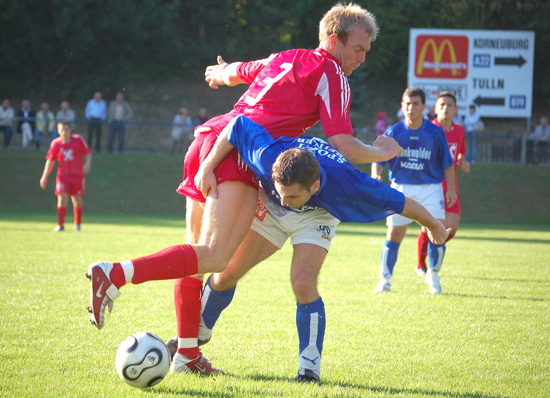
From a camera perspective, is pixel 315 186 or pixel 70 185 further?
pixel 70 185

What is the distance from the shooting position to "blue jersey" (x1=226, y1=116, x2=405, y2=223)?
12.5 ft

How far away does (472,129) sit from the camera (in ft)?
75.2

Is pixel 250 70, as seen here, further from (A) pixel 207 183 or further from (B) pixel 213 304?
(B) pixel 213 304

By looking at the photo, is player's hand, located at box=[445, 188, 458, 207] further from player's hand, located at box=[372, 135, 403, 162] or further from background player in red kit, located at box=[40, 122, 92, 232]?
background player in red kit, located at box=[40, 122, 92, 232]

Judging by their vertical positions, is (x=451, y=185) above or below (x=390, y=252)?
above

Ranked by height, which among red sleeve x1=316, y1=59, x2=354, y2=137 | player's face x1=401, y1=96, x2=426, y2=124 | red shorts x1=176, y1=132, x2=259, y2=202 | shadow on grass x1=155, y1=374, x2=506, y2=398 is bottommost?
shadow on grass x1=155, y1=374, x2=506, y2=398

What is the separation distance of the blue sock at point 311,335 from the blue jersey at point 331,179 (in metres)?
0.59

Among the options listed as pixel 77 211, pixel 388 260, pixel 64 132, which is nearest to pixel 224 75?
pixel 388 260

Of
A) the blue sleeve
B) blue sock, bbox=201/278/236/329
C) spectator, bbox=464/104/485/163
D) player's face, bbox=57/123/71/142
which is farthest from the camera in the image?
spectator, bbox=464/104/485/163

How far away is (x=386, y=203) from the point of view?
12.5ft

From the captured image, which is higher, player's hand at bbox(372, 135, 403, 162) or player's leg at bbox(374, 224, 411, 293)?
player's hand at bbox(372, 135, 403, 162)

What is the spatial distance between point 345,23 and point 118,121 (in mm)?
18928

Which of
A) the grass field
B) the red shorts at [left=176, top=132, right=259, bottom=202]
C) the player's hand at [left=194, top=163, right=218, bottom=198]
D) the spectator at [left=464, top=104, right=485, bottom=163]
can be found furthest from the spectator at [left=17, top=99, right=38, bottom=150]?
the player's hand at [left=194, top=163, right=218, bottom=198]

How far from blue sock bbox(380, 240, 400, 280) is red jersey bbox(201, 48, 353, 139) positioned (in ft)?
11.0
